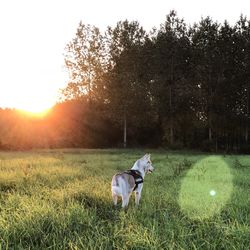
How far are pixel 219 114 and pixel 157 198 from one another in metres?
38.3

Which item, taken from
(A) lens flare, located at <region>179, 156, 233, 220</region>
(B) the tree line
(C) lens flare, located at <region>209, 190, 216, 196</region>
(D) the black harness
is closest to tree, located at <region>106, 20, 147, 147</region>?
(B) the tree line

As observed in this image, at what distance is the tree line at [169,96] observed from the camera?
1864 inches

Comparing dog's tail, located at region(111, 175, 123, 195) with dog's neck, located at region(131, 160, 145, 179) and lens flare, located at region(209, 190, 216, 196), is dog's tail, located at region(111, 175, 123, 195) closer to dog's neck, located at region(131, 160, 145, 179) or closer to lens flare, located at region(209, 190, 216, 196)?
dog's neck, located at region(131, 160, 145, 179)

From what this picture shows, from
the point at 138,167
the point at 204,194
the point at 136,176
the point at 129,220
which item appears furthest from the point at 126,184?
the point at 204,194

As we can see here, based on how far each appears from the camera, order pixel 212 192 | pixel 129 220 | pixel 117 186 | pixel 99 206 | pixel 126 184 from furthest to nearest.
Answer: pixel 212 192 → pixel 99 206 → pixel 126 184 → pixel 117 186 → pixel 129 220

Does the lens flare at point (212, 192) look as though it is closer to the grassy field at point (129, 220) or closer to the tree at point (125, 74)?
the grassy field at point (129, 220)

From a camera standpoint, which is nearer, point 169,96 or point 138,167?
point 138,167

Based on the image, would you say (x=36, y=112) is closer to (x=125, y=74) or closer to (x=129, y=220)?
(x=125, y=74)

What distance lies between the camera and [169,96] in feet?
159

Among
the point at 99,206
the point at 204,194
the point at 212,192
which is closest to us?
the point at 99,206

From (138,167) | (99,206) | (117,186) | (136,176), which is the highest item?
(138,167)

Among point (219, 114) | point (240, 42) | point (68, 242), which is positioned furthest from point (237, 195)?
point (240, 42)

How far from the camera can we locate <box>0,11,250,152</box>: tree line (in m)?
47.3

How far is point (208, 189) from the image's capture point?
12781 mm
